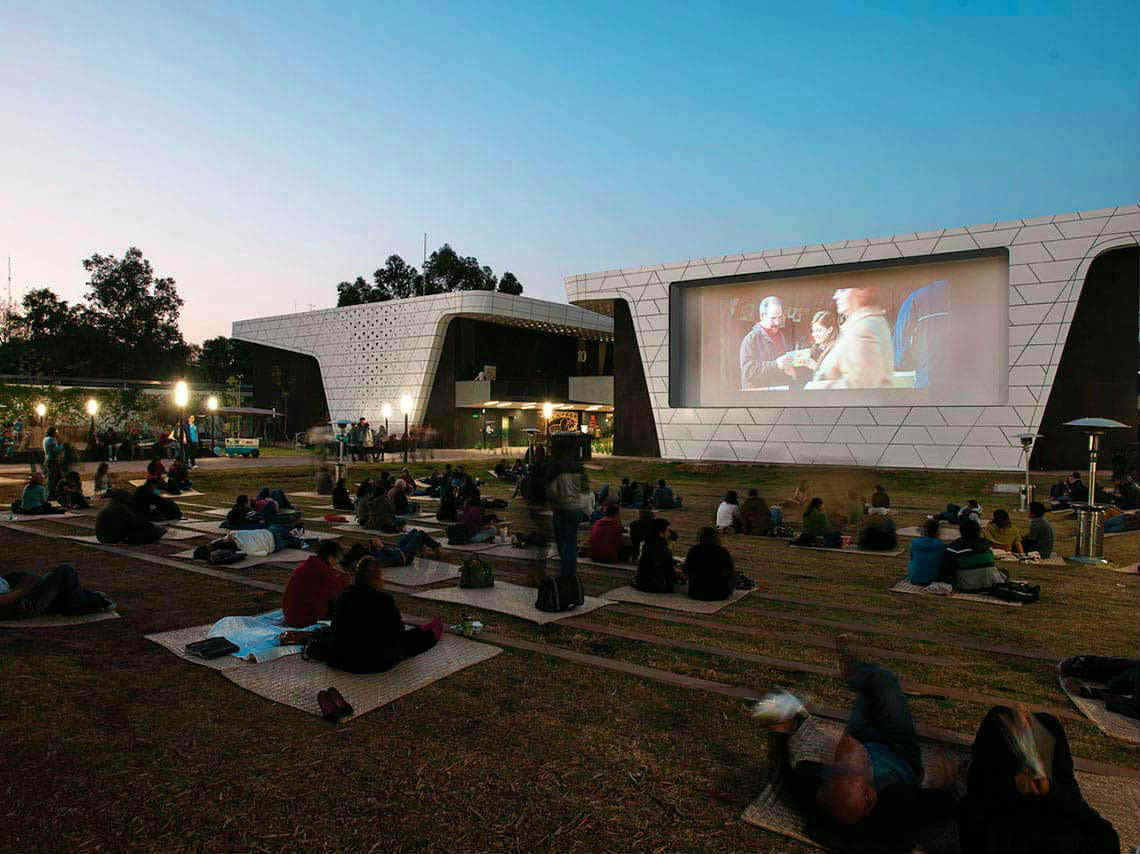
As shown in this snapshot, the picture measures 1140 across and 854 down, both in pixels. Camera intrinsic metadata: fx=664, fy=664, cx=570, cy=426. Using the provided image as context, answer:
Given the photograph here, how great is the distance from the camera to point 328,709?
444 cm

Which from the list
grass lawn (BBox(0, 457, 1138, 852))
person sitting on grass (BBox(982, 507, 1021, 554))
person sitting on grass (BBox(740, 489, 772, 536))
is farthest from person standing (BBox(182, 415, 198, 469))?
person sitting on grass (BBox(982, 507, 1021, 554))

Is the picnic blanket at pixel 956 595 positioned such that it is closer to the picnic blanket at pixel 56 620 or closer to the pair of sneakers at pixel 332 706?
the pair of sneakers at pixel 332 706

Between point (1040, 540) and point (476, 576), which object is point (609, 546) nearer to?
point (476, 576)

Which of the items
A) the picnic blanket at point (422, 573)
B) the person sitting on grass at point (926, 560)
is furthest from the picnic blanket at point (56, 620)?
Result: the person sitting on grass at point (926, 560)

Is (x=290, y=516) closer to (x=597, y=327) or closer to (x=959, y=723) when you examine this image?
(x=959, y=723)

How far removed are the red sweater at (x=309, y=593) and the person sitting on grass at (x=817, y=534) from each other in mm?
8361

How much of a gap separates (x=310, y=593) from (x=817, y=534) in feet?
28.9

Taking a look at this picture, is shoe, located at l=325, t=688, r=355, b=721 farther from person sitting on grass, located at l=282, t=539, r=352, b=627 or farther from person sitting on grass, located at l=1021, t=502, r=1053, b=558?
person sitting on grass, located at l=1021, t=502, r=1053, b=558

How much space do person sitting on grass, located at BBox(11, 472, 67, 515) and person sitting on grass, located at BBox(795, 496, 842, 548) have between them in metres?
14.8

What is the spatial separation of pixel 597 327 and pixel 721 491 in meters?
22.5

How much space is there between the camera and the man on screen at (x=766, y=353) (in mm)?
26781

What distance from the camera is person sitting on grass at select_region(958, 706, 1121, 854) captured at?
266cm

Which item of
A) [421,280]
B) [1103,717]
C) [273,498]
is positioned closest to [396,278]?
[421,280]

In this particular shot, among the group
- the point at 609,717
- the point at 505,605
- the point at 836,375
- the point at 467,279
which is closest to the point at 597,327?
the point at 836,375
